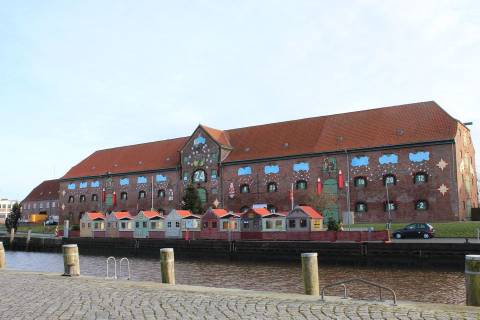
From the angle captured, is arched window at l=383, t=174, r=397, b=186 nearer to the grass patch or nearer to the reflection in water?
the grass patch

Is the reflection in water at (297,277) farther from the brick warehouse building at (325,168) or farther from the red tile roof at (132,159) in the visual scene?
the red tile roof at (132,159)

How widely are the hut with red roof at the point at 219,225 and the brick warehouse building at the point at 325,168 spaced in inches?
413

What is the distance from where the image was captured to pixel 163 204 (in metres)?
71.0

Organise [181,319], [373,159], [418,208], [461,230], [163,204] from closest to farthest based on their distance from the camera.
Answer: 1. [181,319]
2. [461,230]
3. [418,208]
4. [373,159]
5. [163,204]

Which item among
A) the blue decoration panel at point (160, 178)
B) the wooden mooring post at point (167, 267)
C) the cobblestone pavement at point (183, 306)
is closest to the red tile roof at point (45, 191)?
the blue decoration panel at point (160, 178)

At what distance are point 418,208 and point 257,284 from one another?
31.0 meters

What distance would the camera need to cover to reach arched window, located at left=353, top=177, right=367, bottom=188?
54.4 meters

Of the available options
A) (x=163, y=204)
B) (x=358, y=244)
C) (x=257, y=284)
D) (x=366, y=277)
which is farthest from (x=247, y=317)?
(x=163, y=204)

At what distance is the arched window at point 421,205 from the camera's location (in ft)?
166

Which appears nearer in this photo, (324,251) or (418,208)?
(324,251)

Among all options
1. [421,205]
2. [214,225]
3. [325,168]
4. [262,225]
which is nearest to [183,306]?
[262,225]

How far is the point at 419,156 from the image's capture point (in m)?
51.7

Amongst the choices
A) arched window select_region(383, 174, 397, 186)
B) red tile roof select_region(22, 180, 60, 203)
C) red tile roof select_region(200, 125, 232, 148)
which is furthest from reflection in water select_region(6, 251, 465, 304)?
red tile roof select_region(22, 180, 60, 203)

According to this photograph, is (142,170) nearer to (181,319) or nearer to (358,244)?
(358,244)
